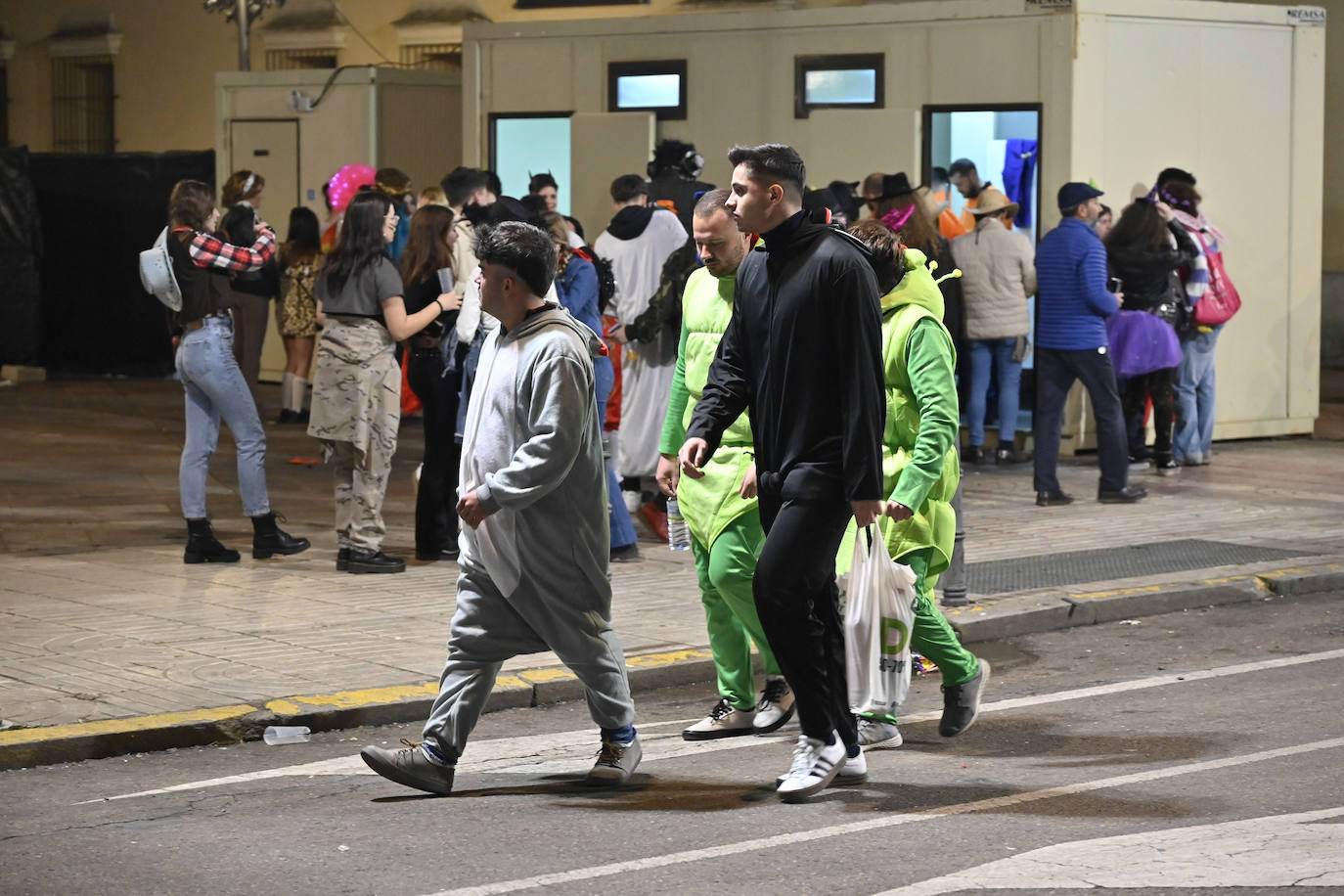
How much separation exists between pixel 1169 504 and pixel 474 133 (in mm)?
7121

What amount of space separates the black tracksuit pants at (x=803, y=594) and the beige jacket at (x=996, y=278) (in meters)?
8.43

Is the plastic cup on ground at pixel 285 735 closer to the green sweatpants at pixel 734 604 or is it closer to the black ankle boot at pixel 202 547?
the green sweatpants at pixel 734 604

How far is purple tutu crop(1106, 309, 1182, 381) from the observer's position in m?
13.7

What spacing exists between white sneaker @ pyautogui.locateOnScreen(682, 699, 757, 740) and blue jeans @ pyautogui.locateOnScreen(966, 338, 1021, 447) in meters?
7.85

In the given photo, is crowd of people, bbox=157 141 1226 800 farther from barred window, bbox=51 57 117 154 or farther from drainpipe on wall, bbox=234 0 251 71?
barred window, bbox=51 57 117 154

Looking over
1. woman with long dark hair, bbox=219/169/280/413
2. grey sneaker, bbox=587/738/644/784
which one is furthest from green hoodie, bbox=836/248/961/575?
woman with long dark hair, bbox=219/169/280/413

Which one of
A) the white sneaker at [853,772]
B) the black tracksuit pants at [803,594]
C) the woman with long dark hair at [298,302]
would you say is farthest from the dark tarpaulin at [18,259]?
the white sneaker at [853,772]

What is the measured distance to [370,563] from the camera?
33.0 ft

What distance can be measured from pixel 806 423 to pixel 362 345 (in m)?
4.26

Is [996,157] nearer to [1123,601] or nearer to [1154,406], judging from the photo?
[1154,406]

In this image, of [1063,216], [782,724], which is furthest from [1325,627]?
[1063,216]

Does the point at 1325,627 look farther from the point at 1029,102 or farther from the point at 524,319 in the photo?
the point at 1029,102

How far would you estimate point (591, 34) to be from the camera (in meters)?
16.4

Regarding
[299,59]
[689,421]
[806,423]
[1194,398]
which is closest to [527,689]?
[689,421]
